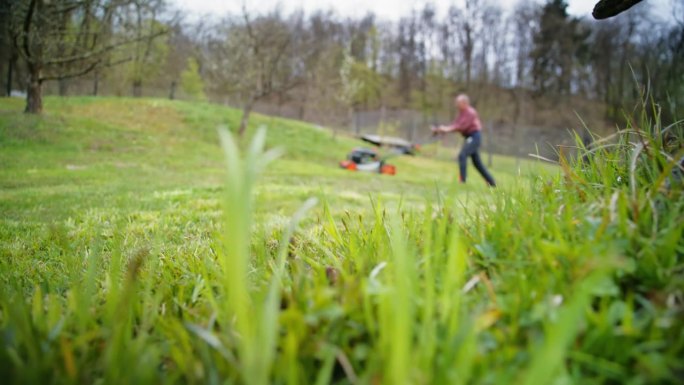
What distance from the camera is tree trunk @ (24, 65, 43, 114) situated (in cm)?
1622

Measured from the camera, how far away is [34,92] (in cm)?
1670

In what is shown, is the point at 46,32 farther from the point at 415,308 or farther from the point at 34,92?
the point at 415,308

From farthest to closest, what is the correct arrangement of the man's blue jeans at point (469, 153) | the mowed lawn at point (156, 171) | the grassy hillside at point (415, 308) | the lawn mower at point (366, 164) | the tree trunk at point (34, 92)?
1. the lawn mower at point (366, 164)
2. the tree trunk at point (34, 92)
3. the man's blue jeans at point (469, 153)
4. the mowed lawn at point (156, 171)
5. the grassy hillside at point (415, 308)

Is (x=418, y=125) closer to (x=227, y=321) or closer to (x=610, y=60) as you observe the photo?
(x=610, y=60)

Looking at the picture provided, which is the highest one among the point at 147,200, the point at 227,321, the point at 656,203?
the point at 656,203

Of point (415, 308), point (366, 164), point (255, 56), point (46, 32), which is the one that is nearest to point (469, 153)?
point (366, 164)

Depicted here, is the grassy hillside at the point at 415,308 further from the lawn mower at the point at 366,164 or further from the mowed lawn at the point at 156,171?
the lawn mower at the point at 366,164

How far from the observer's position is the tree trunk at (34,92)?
53.2 feet

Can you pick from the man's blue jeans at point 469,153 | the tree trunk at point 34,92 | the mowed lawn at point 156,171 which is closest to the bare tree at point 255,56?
the mowed lawn at point 156,171

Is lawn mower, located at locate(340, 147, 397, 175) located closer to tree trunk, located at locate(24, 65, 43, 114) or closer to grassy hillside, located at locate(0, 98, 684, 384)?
tree trunk, located at locate(24, 65, 43, 114)

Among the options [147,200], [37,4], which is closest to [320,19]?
[37,4]

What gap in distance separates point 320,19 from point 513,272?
64.8 meters

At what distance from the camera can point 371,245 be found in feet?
4.87

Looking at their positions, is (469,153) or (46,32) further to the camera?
(46,32)
